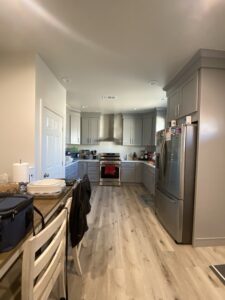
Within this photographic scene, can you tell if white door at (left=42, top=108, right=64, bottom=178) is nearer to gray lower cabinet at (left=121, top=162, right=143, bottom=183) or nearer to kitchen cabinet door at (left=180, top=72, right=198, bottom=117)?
kitchen cabinet door at (left=180, top=72, right=198, bottom=117)

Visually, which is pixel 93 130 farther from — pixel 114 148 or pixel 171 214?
pixel 171 214

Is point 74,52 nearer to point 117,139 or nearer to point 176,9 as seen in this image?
point 176,9

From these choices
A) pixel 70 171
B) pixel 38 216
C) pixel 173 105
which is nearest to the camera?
pixel 38 216

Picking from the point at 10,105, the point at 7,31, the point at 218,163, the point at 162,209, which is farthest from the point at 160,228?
the point at 7,31

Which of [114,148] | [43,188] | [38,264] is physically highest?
[114,148]

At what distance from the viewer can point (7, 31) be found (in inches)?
82.9

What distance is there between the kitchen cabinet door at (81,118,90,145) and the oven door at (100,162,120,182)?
1178 mm

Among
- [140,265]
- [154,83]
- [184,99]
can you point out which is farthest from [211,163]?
[154,83]

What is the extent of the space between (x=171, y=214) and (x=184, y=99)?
1675mm

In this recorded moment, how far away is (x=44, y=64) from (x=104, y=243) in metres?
2.54

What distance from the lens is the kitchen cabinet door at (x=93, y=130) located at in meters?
7.16

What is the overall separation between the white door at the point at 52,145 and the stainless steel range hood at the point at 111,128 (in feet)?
11.1

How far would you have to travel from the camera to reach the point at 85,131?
7.19 m

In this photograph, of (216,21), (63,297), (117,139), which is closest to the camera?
(63,297)
